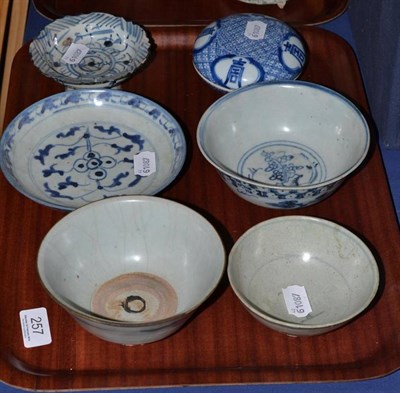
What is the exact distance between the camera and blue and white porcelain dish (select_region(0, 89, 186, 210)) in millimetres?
1179

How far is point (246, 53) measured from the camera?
4.30 feet

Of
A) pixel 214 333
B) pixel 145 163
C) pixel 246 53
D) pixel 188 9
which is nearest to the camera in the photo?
pixel 214 333

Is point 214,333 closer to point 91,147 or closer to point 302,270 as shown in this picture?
point 302,270

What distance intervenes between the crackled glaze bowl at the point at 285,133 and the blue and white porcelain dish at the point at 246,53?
0.06 meters

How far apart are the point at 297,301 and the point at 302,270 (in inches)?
2.1

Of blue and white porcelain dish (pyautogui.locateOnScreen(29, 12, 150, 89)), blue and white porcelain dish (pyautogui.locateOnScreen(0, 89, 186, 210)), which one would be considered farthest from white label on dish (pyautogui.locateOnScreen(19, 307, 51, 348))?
blue and white porcelain dish (pyautogui.locateOnScreen(29, 12, 150, 89))

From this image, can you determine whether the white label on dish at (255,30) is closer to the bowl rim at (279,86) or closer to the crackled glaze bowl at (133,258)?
the bowl rim at (279,86)

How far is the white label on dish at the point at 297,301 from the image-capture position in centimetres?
103

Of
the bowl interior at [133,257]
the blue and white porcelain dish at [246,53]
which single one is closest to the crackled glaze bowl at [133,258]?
the bowl interior at [133,257]

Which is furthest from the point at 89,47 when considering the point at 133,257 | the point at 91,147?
the point at 133,257

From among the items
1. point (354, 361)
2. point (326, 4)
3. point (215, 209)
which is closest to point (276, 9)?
point (326, 4)

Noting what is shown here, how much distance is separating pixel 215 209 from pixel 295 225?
146 mm

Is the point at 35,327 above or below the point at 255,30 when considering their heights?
below

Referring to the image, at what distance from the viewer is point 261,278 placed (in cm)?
106
